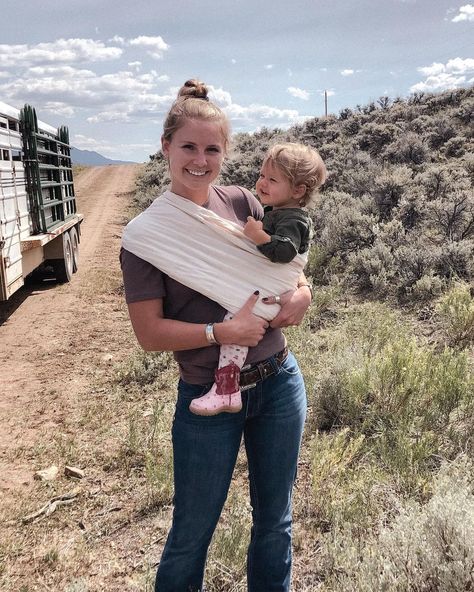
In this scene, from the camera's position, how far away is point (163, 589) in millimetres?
1941

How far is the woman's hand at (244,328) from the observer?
1.74 metres

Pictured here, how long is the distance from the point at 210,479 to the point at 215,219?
0.93 m

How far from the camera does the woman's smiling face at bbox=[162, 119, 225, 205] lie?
177 cm

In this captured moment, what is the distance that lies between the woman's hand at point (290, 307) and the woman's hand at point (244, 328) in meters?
0.07

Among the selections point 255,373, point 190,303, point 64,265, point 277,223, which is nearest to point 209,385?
point 255,373

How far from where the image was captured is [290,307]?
77.0 inches

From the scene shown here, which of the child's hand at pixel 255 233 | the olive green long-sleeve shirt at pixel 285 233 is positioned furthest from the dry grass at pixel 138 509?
the child's hand at pixel 255 233

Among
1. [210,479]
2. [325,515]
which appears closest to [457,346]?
[325,515]

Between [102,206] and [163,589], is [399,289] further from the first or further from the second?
[102,206]

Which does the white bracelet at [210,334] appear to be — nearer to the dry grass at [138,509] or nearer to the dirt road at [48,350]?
the dry grass at [138,509]

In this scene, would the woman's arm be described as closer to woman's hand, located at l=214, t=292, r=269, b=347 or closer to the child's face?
woman's hand, located at l=214, t=292, r=269, b=347

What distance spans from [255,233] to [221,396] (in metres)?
0.60

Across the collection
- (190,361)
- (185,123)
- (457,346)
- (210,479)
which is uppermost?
(185,123)

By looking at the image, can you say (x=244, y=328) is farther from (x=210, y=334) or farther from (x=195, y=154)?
(x=195, y=154)
